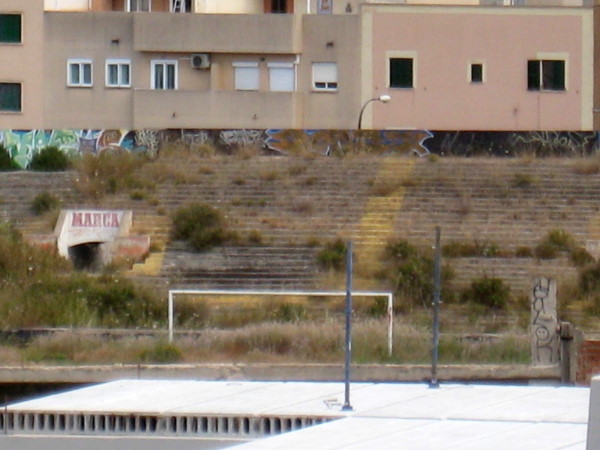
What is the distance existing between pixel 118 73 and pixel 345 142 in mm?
12028

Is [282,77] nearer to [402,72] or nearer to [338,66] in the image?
[338,66]

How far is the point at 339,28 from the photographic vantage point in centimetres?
5197

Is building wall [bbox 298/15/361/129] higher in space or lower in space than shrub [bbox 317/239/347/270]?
higher

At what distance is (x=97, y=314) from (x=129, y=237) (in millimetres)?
5970

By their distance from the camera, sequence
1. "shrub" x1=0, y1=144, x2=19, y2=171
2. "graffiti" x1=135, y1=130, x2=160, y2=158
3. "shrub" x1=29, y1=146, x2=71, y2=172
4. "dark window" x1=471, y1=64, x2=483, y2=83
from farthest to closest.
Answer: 1. "dark window" x1=471, y1=64, x2=483, y2=83
2. "graffiti" x1=135, y1=130, x2=160, y2=158
3. "shrub" x1=0, y1=144, x2=19, y2=171
4. "shrub" x1=29, y1=146, x2=71, y2=172

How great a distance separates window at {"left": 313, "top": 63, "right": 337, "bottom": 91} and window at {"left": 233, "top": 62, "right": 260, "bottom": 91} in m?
2.13

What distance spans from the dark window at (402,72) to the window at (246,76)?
496 cm

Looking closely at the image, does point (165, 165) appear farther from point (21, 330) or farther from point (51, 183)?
point (21, 330)

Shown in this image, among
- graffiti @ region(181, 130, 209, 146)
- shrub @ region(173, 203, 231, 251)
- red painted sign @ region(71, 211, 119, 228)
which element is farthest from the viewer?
graffiti @ region(181, 130, 209, 146)

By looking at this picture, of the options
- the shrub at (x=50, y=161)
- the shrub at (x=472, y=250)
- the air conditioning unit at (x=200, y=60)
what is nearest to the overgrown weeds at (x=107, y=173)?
the shrub at (x=50, y=161)

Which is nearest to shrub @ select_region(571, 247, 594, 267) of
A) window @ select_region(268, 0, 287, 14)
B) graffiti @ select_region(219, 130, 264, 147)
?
graffiti @ select_region(219, 130, 264, 147)

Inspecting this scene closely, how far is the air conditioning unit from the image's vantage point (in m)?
51.6

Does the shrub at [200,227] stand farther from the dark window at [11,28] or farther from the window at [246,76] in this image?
the dark window at [11,28]

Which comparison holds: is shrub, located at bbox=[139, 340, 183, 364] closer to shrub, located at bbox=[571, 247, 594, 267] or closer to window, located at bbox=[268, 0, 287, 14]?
shrub, located at bbox=[571, 247, 594, 267]
